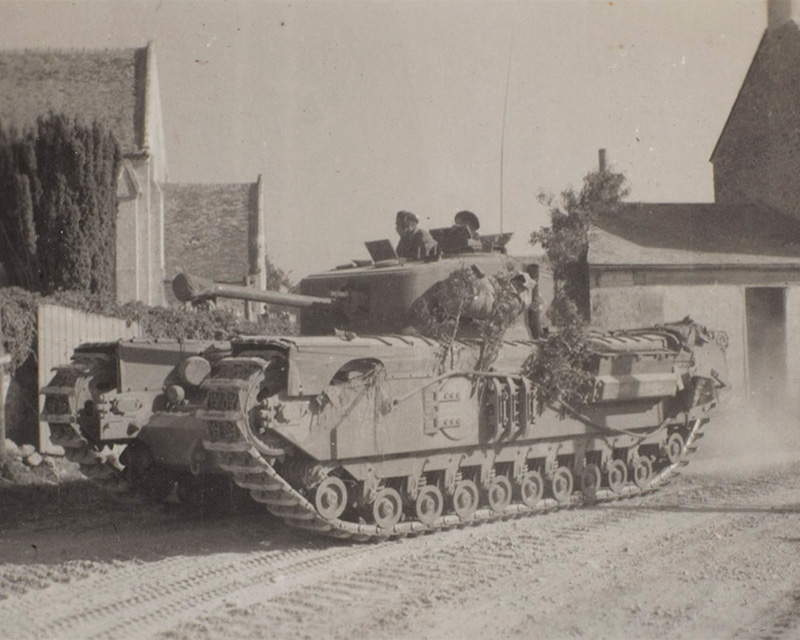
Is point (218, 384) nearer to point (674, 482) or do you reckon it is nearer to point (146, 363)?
point (146, 363)

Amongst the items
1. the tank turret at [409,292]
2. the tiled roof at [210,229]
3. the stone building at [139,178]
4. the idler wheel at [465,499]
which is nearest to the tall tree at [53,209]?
the stone building at [139,178]

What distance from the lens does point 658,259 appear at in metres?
20.5

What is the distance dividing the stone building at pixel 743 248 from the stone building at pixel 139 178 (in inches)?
440

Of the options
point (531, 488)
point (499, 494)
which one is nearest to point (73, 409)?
point (499, 494)

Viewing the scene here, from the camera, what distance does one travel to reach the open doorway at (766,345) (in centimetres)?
2106

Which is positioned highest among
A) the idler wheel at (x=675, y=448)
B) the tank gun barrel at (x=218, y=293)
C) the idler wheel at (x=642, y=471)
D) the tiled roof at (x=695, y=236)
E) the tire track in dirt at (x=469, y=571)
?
the tiled roof at (x=695, y=236)

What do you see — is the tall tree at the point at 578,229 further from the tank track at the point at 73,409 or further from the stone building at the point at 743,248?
the tank track at the point at 73,409

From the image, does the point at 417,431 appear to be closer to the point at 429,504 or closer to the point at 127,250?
the point at 429,504

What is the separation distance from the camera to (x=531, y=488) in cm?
961

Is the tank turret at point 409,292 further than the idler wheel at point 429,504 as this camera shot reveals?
Yes

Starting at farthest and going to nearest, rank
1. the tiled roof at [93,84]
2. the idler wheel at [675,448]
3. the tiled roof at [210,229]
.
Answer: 1. the tiled roof at [210,229]
2. the tiled roof at [93,84]
3. the idler wheel at [675,448]

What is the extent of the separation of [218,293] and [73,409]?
5.54 feet

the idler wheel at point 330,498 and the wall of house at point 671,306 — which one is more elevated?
the wall of house at point 671,306

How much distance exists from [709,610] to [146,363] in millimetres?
5320
